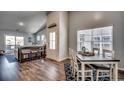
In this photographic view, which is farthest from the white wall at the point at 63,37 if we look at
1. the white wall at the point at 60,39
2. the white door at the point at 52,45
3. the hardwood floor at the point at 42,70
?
the hardwood floor at the point at 42,70

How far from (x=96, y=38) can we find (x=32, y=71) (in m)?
1.36

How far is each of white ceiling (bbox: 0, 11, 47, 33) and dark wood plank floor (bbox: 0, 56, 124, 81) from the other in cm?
59

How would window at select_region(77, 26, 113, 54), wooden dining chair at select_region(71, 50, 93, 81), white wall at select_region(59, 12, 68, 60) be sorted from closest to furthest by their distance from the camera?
window at select_region(77, 26, 113, 54), wooden dining chair at select_region(71, 50, 93, 81), white wall at select_region(59, 12, 68, 60)

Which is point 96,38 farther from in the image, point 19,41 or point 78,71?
point 19,41

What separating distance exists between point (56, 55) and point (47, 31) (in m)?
0.53

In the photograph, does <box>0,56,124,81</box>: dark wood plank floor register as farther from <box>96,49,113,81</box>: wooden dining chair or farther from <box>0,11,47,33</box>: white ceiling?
<box>0,11,47,33</box>: white ceiling

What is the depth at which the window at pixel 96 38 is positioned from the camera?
1952mm

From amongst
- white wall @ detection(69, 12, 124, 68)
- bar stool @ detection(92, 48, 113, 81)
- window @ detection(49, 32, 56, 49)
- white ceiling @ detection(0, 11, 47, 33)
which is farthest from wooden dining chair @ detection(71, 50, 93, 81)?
white ceiling @ detection(0, 11, 47, 33)

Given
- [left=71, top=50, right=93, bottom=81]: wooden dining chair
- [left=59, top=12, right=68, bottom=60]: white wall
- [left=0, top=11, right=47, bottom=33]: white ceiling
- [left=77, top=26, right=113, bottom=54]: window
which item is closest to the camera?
[left=0, top=11, right=47, bottom=33]: white ceiling

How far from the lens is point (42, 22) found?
2.02m

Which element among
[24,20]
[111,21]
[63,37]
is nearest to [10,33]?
[24,20]

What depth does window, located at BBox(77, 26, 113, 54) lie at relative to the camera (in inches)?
76.9

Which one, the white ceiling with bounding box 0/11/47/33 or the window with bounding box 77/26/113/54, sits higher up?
the white ceiling with bounding box 0/11/47/33
